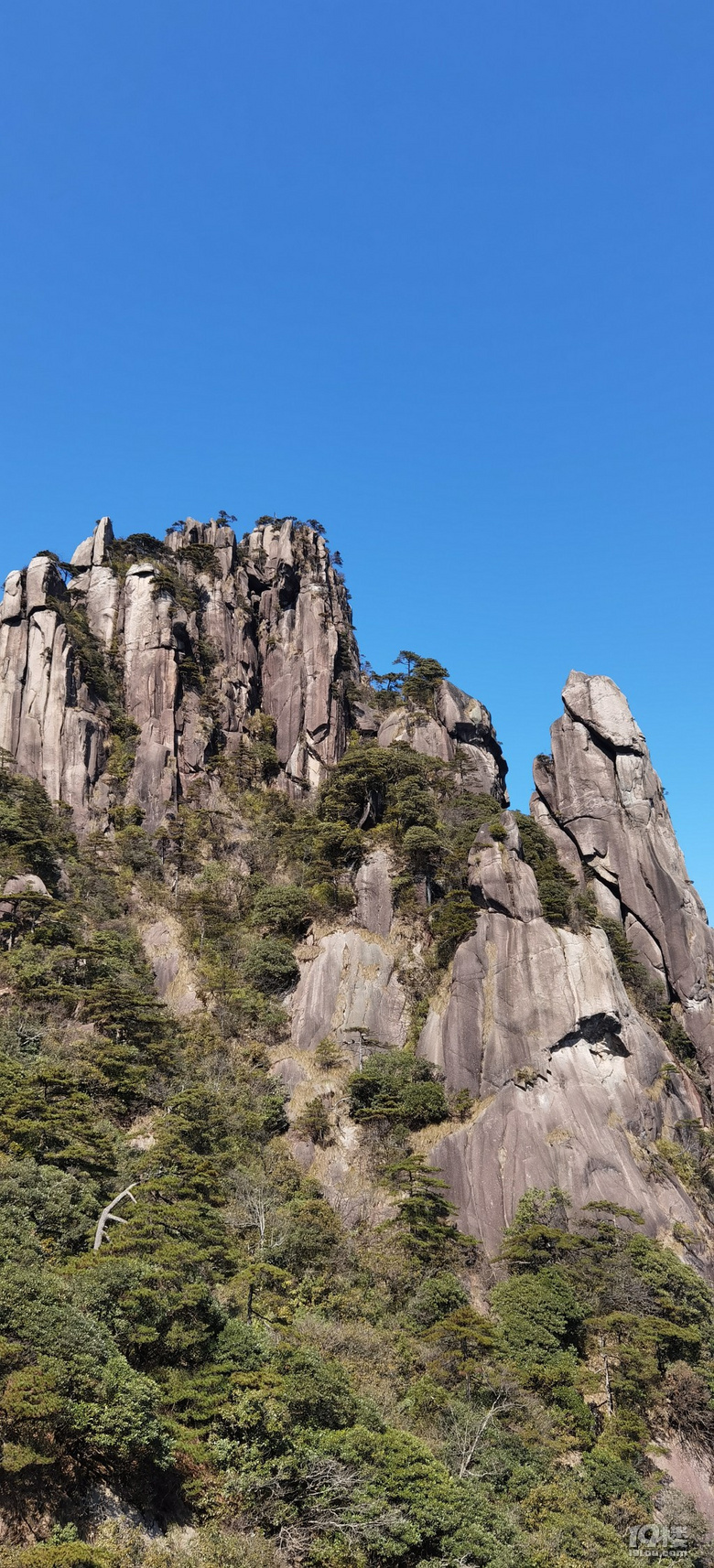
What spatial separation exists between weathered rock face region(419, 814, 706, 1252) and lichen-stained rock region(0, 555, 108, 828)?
85.6ft

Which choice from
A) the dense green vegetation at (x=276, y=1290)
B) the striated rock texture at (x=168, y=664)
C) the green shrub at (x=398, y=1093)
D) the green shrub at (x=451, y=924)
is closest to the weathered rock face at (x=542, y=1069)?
the green shrub at (x=451, y=924)

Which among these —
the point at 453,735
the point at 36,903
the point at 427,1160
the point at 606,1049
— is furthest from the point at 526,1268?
the point at 453,735

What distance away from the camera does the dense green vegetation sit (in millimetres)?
17250

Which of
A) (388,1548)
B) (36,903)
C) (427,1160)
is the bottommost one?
(388,1548)

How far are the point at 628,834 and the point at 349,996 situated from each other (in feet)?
67.0

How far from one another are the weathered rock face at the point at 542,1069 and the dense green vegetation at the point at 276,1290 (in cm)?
131

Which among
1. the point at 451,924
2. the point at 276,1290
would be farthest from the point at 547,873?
the point at 276,1290

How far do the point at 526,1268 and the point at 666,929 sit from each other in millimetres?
24389

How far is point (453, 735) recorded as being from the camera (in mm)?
63000

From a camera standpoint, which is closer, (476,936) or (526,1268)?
(526,1268)

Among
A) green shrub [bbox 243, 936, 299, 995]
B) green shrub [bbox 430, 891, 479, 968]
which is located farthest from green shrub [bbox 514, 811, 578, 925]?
green shrub [bbox 243, 936, 299, 995]

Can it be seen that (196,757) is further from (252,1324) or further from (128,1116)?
(252,1324)

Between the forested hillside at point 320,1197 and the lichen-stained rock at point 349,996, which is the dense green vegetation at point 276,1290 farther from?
the lichen-stained rock at point 349,996

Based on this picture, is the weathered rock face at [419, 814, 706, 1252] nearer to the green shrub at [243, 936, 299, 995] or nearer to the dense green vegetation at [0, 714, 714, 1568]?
the dense green vegetation at [0, 714, 714, 1568]
